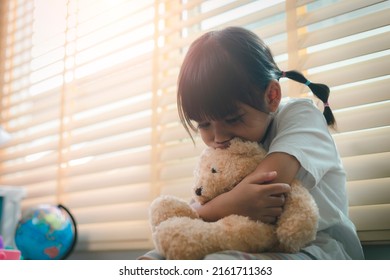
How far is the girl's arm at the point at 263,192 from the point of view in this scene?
1.86 ft

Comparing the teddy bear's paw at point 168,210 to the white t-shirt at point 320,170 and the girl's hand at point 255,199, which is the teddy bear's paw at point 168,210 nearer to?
the girl's hand at point 255,199

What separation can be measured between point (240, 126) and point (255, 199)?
12 centimetres

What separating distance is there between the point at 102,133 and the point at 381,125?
76cm

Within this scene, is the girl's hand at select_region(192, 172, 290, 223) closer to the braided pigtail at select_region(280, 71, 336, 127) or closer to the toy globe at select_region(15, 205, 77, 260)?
the braided pigtail at select_region(280, 71, 336, 127)

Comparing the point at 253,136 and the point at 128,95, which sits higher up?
the point at 128,95

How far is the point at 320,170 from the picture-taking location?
61 cm

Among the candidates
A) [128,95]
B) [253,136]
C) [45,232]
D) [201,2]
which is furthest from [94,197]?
[253,136]

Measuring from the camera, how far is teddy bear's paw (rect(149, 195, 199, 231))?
0.60 m

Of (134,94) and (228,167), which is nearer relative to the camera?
(228,167)

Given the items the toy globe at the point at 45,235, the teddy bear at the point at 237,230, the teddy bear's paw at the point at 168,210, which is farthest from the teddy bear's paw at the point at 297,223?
the toy globe at the point at 45,235

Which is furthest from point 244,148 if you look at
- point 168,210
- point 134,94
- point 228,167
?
point 134,94

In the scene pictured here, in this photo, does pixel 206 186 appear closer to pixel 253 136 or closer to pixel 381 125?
pixel 253 136

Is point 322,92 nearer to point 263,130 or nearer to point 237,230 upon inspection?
point 263,130
